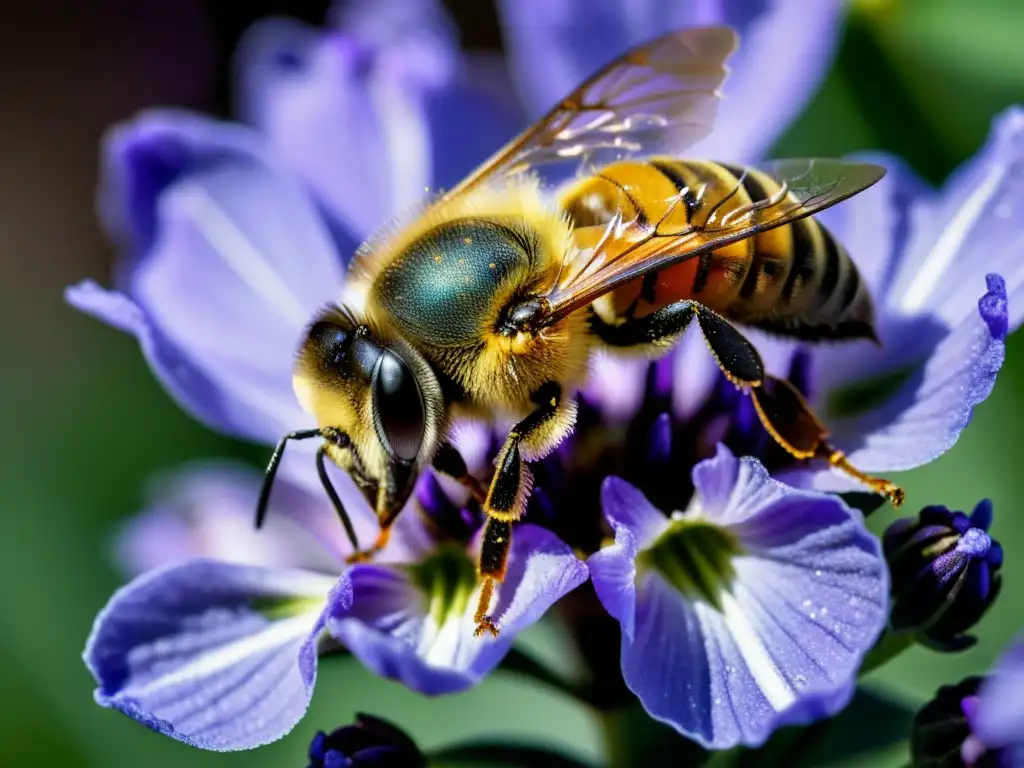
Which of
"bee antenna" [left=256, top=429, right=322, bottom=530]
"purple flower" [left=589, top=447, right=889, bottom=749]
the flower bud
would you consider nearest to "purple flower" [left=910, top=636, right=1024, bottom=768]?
the flower bud

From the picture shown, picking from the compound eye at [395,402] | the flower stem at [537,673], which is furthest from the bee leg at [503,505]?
the flower stem at [537,673]

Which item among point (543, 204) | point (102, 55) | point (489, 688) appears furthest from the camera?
point (102, 55)

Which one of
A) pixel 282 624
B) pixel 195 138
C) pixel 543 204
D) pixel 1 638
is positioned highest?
pixel 195 138

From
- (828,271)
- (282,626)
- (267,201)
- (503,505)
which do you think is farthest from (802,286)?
(267,201)

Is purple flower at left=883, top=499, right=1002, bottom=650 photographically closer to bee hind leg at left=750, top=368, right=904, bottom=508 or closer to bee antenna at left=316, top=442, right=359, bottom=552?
bee hind leg at left=750, top=368, right=904, bottom=508

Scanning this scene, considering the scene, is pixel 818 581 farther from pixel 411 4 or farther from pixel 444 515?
pixel 411 4

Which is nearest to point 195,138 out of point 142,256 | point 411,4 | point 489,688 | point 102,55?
point 142,256
